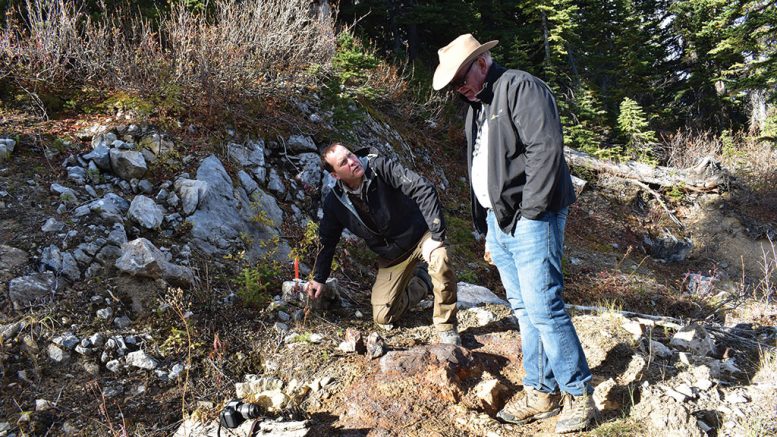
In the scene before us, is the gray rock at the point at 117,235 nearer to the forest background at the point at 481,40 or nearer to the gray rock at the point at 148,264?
the gray rock at the point at 148,264

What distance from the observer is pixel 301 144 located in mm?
6715

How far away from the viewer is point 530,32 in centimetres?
1531

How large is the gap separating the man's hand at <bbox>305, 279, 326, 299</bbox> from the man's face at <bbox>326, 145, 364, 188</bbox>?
0.94 m

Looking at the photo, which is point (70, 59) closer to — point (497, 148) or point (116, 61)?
point (116, 61)

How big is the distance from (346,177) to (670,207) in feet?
38.3

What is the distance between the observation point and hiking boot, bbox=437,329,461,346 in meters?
3.86

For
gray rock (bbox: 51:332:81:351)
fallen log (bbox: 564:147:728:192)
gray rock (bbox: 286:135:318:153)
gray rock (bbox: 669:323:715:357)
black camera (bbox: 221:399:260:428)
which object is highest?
gray rock (bbox: 286:135:318:153)

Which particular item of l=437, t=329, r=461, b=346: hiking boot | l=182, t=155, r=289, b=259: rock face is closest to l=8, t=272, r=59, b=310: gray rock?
l=182, t=155, r=289, b=259: rock face

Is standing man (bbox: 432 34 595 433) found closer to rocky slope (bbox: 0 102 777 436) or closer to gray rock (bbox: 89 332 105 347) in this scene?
rocky slope (bbox: 0 102 777 436)

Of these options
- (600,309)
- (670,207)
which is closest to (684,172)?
(670,207)

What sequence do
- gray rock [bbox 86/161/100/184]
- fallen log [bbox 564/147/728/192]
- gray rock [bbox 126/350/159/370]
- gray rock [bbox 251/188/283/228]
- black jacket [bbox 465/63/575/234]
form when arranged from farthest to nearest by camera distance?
fallen log [bbox 564/147/728/192], gray rock [bbox 251/188/283/228], gray rock [bbox 86/161/100/184], gray rock [bbox 126/350/159/370], black jacket [bbox 465/63/575/234]

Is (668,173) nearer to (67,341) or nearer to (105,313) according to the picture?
(105,313)

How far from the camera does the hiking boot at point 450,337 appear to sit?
12.7ft

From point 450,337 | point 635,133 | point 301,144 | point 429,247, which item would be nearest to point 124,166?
point 301,144
